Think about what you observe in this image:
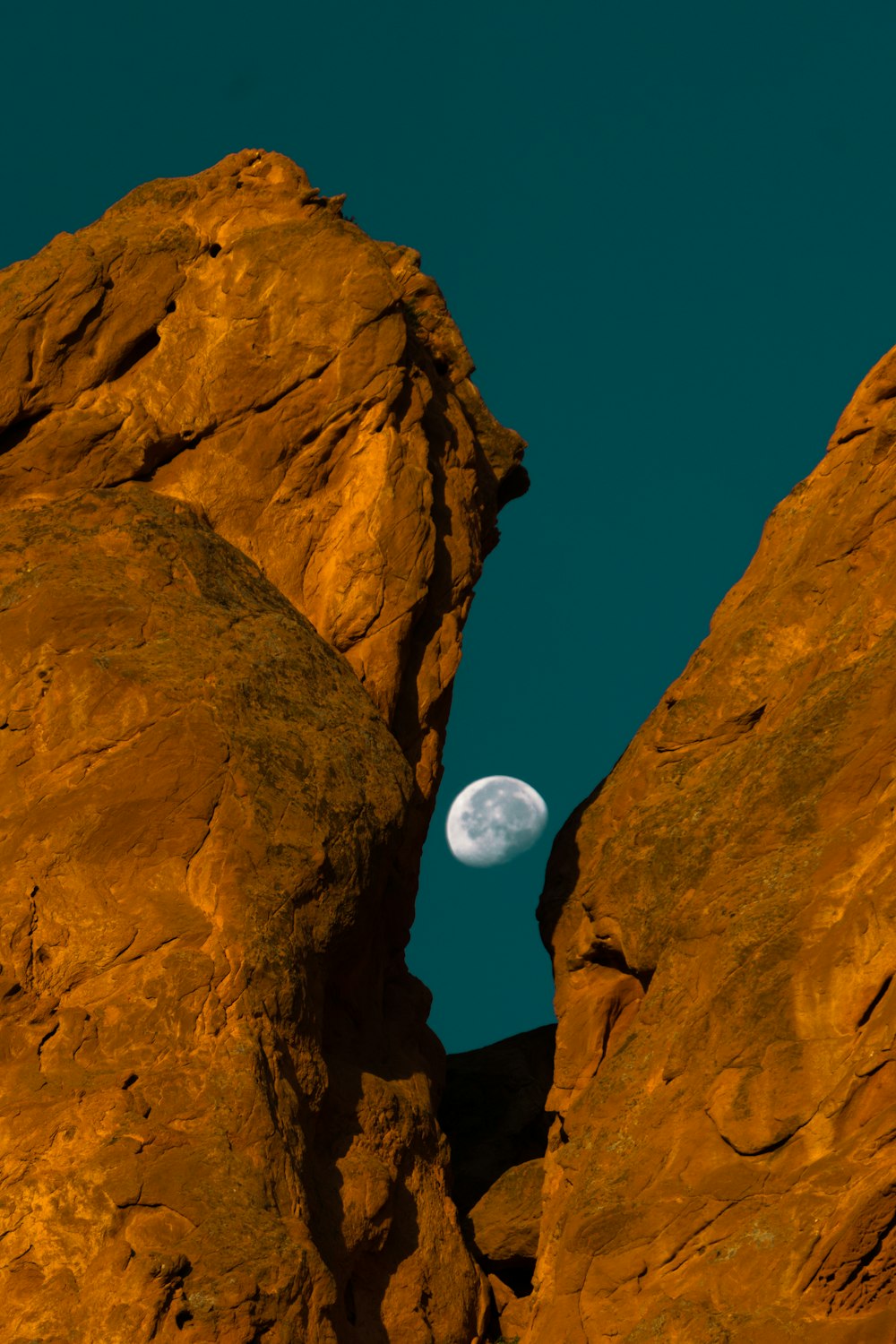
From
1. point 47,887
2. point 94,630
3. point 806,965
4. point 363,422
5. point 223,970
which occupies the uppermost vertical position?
point 363,422

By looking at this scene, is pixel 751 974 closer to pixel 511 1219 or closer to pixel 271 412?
pixel 511 1219

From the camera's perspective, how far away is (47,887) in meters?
27.9

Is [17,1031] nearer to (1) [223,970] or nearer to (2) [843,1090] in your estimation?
(1) [223,970]

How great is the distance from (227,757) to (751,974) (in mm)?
8822

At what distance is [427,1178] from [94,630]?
10536 mm

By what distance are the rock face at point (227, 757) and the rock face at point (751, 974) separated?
3.23m

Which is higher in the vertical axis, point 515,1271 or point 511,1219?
point 511,1219

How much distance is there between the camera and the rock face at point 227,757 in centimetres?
2583

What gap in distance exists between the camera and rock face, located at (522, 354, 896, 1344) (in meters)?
26.1

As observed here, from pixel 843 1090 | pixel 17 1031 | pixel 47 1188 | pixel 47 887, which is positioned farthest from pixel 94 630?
pixel 843 1090

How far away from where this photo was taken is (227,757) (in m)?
29.1

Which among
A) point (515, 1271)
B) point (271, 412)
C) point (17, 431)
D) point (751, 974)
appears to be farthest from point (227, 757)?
point (515, 1271)

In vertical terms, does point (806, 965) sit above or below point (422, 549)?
below

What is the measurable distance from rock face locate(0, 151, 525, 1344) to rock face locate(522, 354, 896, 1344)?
3.23 m
